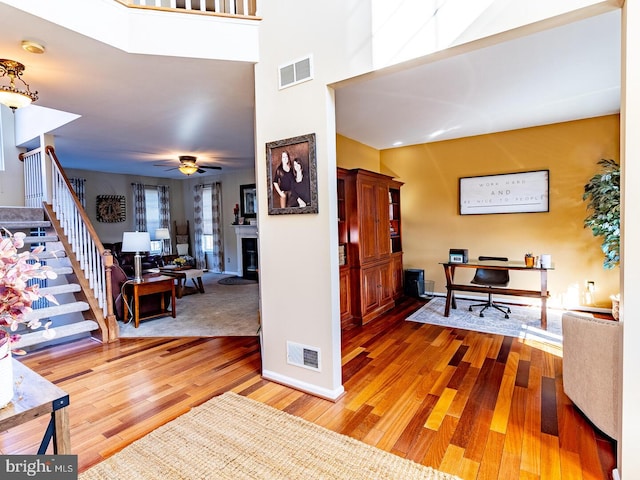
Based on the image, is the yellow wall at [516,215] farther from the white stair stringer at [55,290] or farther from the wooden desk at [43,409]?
the wooden desk at [43,409]

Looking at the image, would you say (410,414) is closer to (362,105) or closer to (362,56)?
(362,56)

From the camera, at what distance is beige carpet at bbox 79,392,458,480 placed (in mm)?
1748

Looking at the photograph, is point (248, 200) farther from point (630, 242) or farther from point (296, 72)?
point (630, 242)

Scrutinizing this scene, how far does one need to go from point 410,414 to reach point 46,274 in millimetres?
2249

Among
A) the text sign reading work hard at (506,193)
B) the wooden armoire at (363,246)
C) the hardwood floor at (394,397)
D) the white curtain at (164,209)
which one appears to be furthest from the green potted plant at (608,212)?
the white curtain at (164,209)

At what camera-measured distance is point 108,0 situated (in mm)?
2420

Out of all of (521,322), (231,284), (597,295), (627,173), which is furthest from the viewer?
(231,284)

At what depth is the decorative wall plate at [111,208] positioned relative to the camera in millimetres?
7961

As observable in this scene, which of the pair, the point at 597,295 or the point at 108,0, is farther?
the point at 597,295

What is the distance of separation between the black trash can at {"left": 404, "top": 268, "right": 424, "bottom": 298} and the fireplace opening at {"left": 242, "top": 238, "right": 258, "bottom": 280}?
3.87m

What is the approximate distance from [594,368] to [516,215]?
11.5 ft

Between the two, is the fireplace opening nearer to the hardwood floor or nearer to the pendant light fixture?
the hardwood floor

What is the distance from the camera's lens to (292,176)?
258cm

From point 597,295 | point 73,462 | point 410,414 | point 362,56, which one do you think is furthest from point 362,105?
point 597,295
